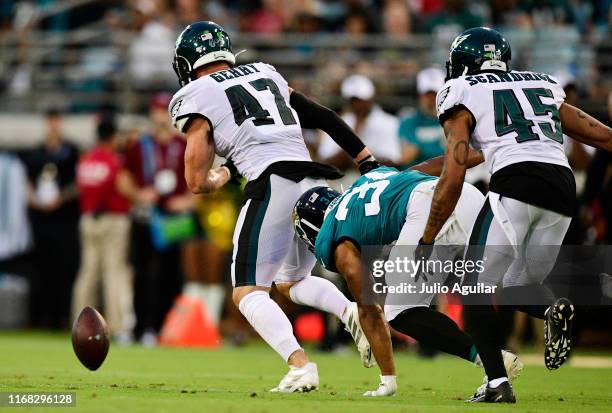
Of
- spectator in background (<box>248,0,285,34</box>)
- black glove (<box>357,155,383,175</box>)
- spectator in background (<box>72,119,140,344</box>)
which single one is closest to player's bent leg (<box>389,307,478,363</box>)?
black glove (<box>357,155,383,175</box>)

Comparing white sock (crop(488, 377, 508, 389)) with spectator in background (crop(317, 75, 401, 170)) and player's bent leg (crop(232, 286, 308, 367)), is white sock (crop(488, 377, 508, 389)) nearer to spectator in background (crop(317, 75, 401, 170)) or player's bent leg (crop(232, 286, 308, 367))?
player's bent leg (crop(232, 286, 308, 367))

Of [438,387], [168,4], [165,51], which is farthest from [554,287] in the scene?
[168,4]

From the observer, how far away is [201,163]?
689 centimetres

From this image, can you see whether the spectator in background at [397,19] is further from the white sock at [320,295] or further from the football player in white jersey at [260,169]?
the white sock at [320,295]

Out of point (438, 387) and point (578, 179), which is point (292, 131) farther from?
point (578, 179)

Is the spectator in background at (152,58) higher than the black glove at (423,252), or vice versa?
the spectator in background at (152,58)

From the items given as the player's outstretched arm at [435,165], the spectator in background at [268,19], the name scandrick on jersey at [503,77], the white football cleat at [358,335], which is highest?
the spectator in background at [268,19]

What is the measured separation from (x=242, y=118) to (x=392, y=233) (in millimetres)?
1139

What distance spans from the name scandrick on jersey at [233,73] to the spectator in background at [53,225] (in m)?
7.05

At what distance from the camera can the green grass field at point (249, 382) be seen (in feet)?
19.8

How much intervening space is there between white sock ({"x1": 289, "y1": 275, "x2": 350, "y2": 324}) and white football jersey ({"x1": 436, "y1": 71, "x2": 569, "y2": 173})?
1.21 metres

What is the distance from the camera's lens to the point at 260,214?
7051 millimetres

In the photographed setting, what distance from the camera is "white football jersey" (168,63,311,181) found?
7082mm

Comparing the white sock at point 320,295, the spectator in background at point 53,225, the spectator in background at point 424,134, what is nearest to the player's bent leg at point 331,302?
the white sock at point 320,295
